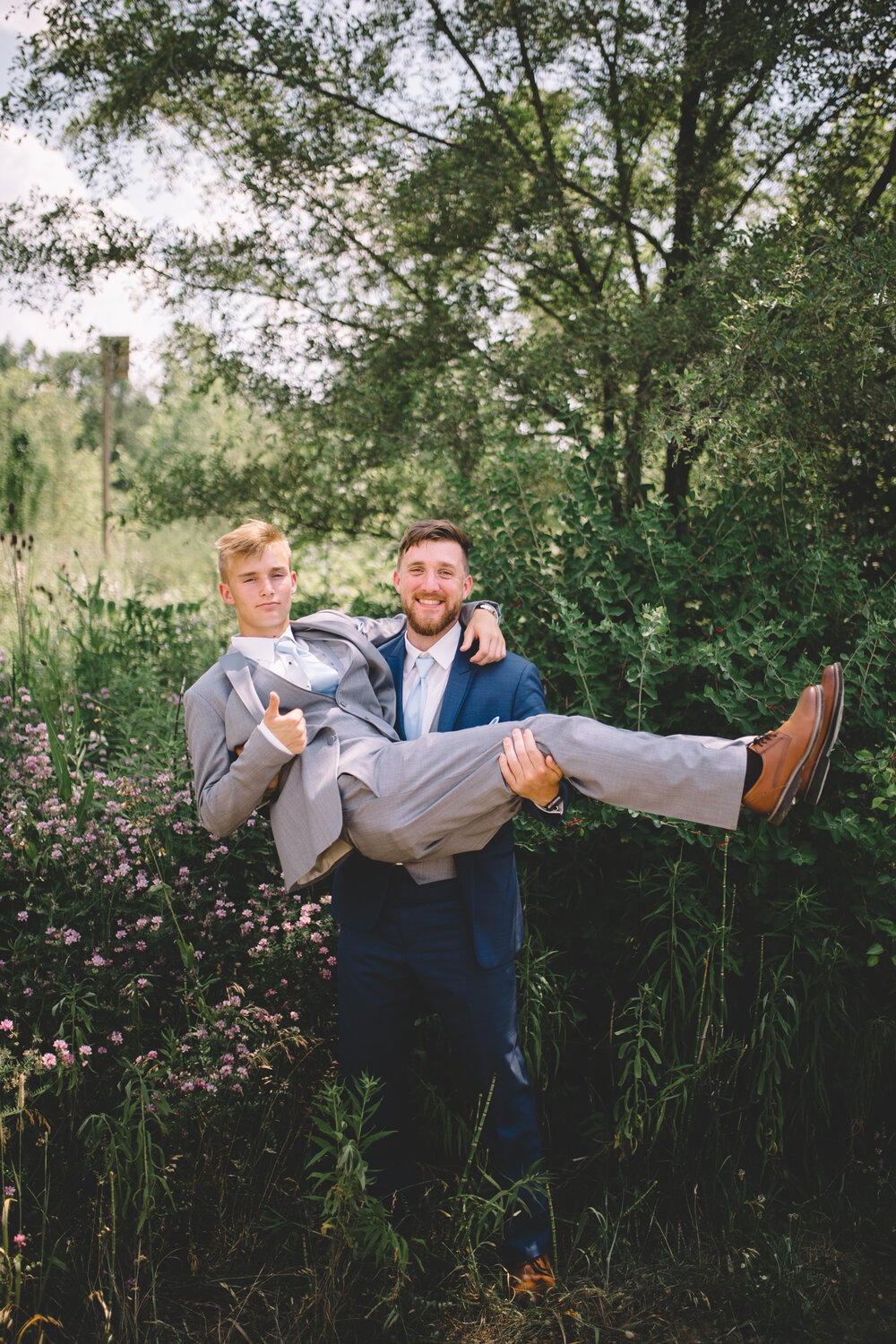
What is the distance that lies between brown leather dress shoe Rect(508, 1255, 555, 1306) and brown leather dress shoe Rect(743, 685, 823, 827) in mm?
1461

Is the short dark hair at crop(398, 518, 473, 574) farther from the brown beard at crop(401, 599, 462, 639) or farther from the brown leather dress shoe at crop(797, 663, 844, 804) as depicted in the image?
the brown leather dress shoe at crop(797, 663, 844, 804)

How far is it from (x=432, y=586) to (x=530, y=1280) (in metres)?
1.98

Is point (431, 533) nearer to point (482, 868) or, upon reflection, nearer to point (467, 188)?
point (482, 868)

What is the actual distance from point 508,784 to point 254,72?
16.1 feet

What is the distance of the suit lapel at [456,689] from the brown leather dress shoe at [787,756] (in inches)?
32.9

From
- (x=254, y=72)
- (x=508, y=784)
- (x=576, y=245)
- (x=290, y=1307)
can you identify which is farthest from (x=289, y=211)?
(x=290, y=1307)

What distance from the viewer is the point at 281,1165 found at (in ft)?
9.06

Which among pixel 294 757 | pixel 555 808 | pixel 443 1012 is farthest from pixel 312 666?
pixel 443 1012

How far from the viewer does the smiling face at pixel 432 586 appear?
8.80 ft

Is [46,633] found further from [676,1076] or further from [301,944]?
[676,1076]

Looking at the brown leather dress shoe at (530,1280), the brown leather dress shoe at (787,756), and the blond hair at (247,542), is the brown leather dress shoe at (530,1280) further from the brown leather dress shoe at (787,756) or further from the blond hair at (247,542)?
the blond hair at (247,542)

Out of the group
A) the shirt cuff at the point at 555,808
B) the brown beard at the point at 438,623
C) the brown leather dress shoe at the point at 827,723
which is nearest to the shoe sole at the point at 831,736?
the brown leather dress shoe at the point at 827,723

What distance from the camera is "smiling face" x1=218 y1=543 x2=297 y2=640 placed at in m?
2.76

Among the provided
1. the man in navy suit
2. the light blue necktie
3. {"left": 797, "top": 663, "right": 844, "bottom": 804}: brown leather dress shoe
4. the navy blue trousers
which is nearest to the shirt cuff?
the man in navy suit
